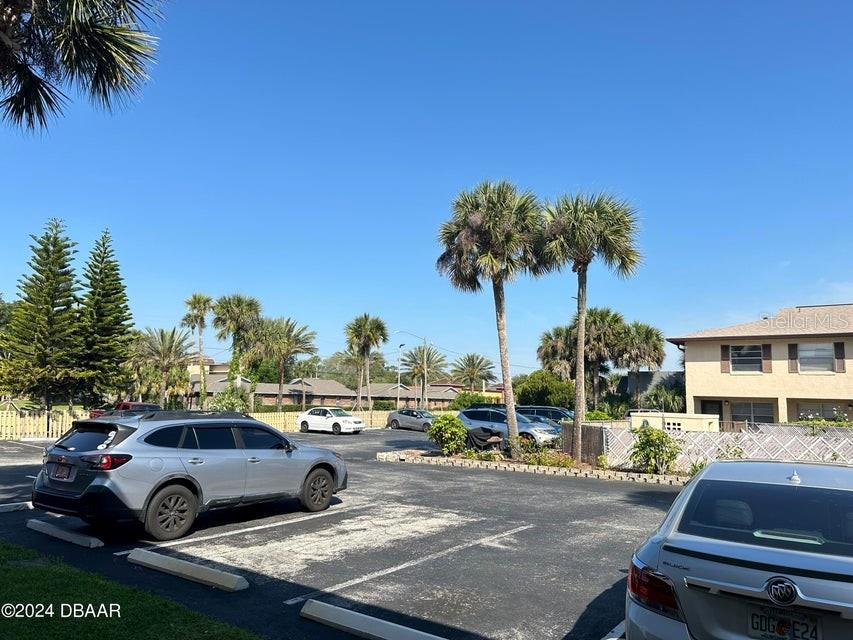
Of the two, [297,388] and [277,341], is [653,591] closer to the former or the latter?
[277,341]

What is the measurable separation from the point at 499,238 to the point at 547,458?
6843 mm

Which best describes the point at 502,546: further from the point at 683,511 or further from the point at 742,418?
the point at 742,418

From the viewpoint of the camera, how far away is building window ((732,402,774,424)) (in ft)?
100.0

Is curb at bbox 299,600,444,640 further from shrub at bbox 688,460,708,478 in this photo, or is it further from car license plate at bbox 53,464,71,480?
shrub at bbox 688,460,708,478

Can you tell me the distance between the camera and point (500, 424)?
2298 centimetres

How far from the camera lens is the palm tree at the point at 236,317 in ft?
185

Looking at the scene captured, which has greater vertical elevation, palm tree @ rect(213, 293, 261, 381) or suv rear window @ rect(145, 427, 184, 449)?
palm tree @ rect(213, 293, 261, 381)

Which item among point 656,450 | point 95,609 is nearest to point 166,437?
point 95,609

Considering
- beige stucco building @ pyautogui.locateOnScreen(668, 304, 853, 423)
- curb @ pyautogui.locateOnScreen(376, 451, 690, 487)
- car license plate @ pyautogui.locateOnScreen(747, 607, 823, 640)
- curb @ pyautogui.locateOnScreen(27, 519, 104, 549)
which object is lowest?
curb @ pyautogui.locateOnScreen(376, 451, 690, 487)

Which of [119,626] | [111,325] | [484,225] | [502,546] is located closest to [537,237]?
[484,225]

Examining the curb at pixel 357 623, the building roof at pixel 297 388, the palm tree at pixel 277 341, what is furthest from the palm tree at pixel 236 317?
the curb at pixel 357 623

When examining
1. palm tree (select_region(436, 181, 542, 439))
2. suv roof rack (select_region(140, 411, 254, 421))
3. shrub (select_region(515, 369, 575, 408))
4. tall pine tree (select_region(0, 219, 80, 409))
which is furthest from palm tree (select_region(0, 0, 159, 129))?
shrub (select_region(515, 369, 575, 408))

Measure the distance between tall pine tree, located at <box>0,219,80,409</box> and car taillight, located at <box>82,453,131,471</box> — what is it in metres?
29.8

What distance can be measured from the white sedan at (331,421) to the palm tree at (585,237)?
63.7ft
